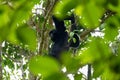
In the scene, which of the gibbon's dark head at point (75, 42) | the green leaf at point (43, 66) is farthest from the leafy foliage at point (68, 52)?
the gibbon's dark head at point (75, 42)

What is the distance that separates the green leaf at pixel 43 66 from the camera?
1.59ft

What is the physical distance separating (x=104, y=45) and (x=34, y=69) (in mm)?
115

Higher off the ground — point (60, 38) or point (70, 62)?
point (60, 38)

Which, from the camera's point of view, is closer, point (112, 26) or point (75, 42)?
point (112, 26)

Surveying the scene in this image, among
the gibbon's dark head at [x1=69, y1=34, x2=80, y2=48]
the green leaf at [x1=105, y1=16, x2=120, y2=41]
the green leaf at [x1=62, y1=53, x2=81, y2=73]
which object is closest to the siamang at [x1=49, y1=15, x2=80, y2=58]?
the gibbon's dark head at [x1=69, y1=34, x2=80, y2=48]

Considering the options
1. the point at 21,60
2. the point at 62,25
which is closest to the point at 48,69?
the point at 62,25

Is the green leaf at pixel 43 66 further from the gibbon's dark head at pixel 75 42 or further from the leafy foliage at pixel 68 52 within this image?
the gibbon's dark head at pixel 75 42

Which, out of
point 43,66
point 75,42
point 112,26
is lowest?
point 43,66

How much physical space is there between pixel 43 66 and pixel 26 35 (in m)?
0.08

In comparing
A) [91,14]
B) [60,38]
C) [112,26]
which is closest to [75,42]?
[60,38]

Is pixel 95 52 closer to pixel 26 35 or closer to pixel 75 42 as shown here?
pixel 26 35

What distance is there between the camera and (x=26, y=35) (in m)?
0.54

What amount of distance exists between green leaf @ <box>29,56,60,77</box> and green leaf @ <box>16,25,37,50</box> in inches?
2.2

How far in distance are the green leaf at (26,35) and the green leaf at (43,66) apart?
6 cm
